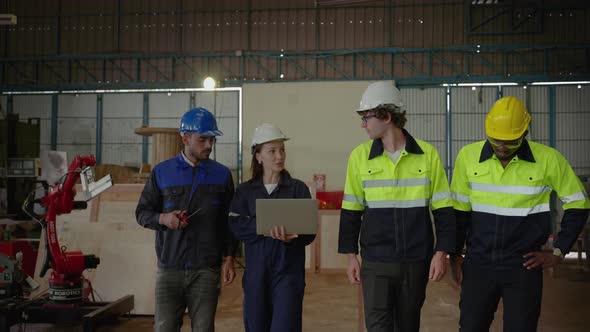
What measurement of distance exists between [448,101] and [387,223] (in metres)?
11.4

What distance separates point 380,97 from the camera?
309cm

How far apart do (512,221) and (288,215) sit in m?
1.29

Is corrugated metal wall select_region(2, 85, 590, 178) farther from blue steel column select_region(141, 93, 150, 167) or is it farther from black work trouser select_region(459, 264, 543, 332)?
black work trouser select_region(459, 264, 543, 332)

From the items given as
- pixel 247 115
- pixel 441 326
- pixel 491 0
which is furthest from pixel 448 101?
pixel 441 326

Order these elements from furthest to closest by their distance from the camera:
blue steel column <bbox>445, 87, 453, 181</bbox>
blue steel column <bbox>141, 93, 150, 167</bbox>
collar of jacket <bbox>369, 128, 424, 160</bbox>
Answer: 1. blue steel column <bbox>141, 93, 150, 167</bbox>
2. blue steel column <bbox>445, 87, 453, 181</bbox>
3. collar of jacket <bbox>369, 128, 424, 160</bbox>

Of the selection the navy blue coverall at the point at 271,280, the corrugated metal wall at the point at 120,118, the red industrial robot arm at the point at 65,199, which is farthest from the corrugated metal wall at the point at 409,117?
the navy blue coverall at the point at 271,280

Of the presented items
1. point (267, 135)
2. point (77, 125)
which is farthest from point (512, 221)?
point (77, 125)

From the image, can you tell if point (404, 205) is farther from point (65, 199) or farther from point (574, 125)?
point (574, 125)

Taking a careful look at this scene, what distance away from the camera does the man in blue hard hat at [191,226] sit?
345 centimetres

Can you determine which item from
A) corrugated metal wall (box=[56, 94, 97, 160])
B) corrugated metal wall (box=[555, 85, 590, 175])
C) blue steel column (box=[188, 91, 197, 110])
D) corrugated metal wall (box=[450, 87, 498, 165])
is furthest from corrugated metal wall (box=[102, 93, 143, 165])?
corrugated metal wall (box=[555, 85, 590, 175])

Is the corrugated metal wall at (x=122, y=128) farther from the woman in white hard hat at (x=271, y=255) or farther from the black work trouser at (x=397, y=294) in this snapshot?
the black work trouser at (x=397, y=294)

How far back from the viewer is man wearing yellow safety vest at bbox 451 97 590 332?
9.77 feet

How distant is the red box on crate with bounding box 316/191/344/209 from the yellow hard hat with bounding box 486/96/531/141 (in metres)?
7.08

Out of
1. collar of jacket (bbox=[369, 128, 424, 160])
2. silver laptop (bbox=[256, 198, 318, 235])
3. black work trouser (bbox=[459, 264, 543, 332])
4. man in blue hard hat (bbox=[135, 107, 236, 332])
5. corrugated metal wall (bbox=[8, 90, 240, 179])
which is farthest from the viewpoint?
corrugated metal wall (bbox=[8, 90, 240, 179])
